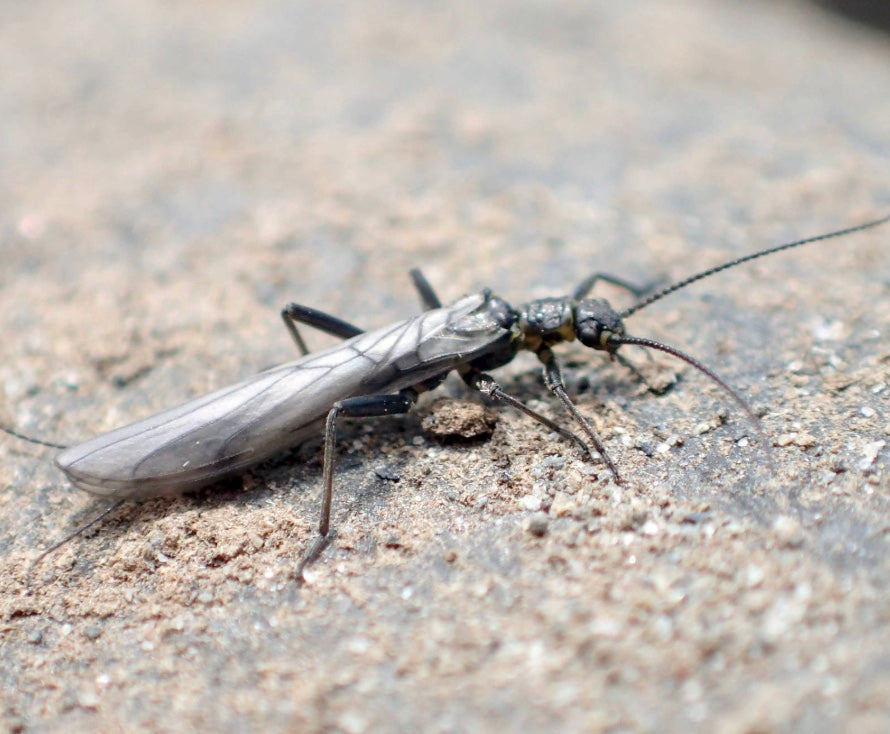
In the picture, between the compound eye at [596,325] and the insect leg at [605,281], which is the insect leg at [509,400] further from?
the insect leg at [605,281]

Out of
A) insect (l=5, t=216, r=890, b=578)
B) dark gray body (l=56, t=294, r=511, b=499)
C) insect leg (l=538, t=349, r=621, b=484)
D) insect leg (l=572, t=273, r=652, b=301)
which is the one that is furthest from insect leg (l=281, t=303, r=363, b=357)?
insect leg (l=572, t=273, r=652, b=301)

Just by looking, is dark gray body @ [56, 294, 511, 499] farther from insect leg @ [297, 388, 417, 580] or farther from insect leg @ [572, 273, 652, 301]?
insect leg @ [572, 273, 652, 301]

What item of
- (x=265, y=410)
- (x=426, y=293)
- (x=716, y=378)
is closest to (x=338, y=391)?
(x=265, y=410)

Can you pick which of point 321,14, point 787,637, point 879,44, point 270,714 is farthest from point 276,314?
point 879,44

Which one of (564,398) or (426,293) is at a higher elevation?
(426,293)

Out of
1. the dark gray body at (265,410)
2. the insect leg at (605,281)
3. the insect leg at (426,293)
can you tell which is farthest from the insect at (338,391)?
the insect leg at (605,281)

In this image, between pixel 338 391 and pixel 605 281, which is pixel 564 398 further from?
pixel 605 281

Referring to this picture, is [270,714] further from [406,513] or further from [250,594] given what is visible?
[406,513]
